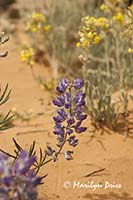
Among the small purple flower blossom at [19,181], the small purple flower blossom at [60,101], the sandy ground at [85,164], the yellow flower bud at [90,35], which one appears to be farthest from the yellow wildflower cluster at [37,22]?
the small purple flower blossom at [19,181]

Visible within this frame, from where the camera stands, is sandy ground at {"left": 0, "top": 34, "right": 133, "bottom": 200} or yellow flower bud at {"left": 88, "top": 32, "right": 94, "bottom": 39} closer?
sandy ground at {"left": 0, "top": 34, "right": 133, "bottom": 200}

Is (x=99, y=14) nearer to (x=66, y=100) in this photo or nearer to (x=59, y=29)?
(x=59, y=29)

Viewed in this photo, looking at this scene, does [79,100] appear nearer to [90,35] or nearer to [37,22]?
[90,35]

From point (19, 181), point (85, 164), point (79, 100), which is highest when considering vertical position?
point (79, 100)

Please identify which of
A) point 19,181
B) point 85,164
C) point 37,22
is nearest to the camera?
point 19,181

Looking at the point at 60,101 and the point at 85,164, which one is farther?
the point at 85,164

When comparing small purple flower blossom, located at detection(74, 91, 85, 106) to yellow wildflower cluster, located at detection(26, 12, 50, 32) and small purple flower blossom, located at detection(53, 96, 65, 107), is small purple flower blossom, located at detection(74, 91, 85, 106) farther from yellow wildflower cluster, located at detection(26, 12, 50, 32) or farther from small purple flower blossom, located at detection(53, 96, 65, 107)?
yellow wildflower cluster, located at detection(26, 12, 50, 32)

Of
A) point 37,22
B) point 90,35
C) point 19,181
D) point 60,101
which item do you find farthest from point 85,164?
point 37,22

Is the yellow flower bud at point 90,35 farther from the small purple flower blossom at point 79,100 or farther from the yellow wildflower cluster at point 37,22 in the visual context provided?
the yellow wildflower cluster at point 37,22

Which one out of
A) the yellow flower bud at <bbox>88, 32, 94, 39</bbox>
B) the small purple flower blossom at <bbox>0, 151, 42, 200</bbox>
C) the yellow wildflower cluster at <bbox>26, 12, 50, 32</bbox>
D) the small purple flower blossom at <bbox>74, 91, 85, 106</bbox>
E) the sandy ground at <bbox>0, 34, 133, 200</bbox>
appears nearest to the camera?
the small purple flower blossom at <bbox>0, 151, 42, 200</bbox>

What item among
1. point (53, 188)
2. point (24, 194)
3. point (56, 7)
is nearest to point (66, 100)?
point (53, 188)

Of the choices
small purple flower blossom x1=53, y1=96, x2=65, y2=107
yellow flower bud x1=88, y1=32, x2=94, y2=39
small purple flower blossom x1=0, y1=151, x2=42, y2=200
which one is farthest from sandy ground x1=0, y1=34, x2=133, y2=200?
small purple flower blossom x1=0, y1=151, x2=42, y2=200
